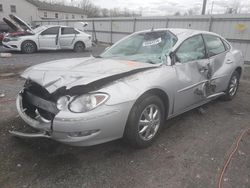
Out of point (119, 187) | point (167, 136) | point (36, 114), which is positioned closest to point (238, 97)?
point (167, 136)

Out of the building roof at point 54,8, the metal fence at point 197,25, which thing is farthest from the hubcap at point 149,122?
the building roof at point 54,8

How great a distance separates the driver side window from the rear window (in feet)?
0.59

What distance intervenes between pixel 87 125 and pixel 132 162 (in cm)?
78

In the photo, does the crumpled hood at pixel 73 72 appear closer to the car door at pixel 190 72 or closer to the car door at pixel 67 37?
the car door at pixel 190 72

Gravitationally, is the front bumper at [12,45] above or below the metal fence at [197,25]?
below

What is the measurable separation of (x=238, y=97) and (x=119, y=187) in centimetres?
415

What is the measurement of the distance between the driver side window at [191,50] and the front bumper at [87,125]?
1399 mm

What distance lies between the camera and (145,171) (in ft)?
8.84

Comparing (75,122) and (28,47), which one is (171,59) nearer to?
(75,122)

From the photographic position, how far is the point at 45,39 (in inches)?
495

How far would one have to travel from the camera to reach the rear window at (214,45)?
169 inches

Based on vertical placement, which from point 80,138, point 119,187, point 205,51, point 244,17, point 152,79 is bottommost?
point 119,187

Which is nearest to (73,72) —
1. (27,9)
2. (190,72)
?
(190,72)

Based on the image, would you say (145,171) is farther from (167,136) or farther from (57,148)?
(57,148)
